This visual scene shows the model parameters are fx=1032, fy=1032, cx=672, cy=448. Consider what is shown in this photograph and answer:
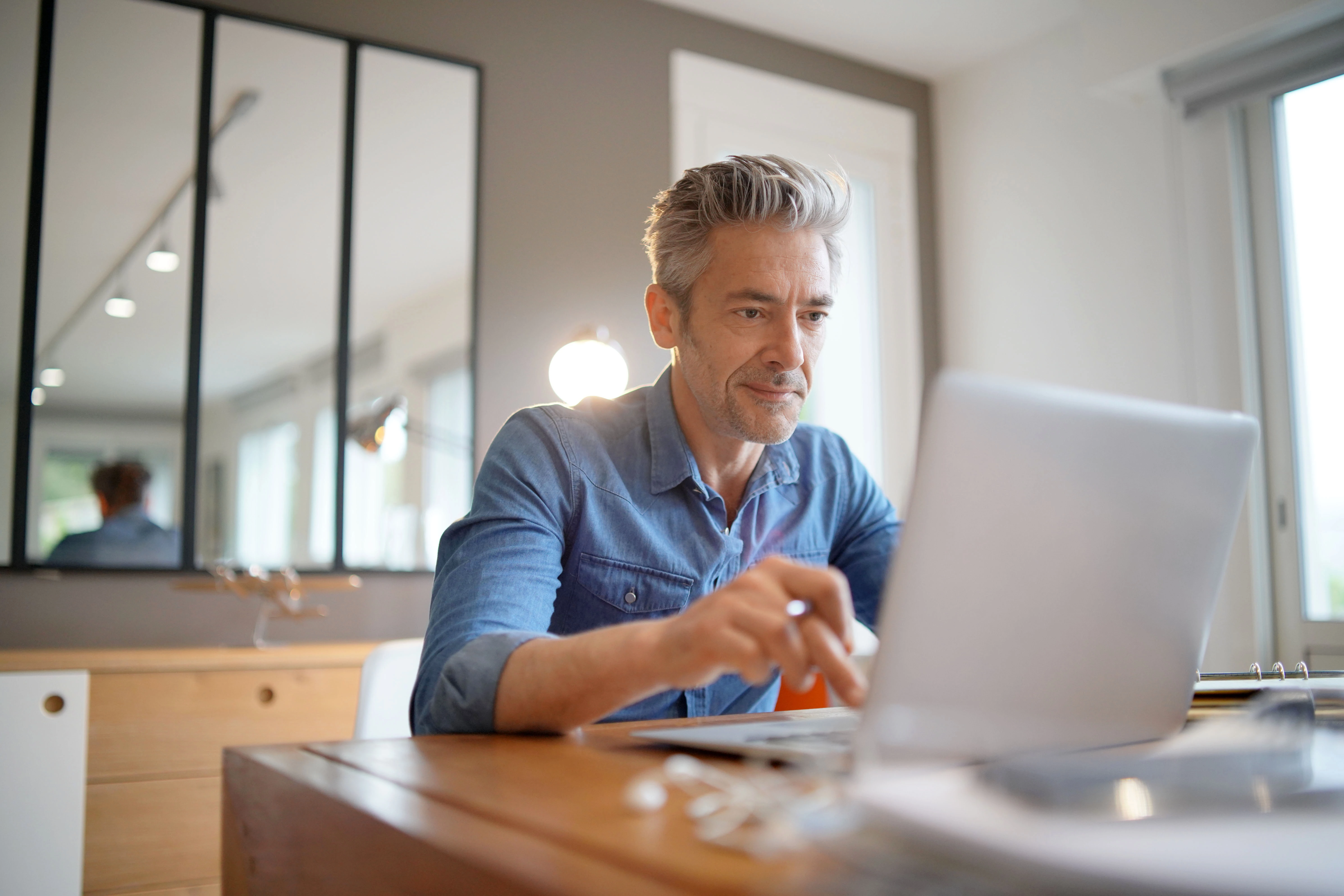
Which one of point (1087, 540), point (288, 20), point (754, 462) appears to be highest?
point (288, 20)

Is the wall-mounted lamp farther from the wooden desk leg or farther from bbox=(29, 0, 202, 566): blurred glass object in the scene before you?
the wooden desk leg

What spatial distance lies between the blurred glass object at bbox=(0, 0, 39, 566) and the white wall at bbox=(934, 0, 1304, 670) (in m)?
3.06

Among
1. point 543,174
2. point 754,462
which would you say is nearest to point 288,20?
point 543,174

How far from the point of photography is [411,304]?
2.98 m

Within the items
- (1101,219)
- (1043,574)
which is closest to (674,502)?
(1043,574)

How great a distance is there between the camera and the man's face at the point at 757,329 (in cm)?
137

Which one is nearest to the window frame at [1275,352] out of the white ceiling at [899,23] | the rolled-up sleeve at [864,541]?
the white ceiling at [899,23]

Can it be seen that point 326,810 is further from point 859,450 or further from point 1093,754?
point 859,450

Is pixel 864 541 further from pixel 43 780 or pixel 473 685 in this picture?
pixel 43 780

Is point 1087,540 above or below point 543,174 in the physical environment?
below

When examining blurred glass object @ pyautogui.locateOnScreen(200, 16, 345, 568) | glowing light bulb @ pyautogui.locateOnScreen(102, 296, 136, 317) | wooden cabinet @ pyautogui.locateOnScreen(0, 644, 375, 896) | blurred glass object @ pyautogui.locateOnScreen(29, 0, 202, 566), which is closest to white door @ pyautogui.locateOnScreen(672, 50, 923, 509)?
blurred glass object @ pyautogui.locateOnScreen(200, 16, 345, 568)

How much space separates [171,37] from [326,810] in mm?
2713

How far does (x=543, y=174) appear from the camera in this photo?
3.27 m

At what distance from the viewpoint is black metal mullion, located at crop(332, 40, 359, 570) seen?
2.83 metres
